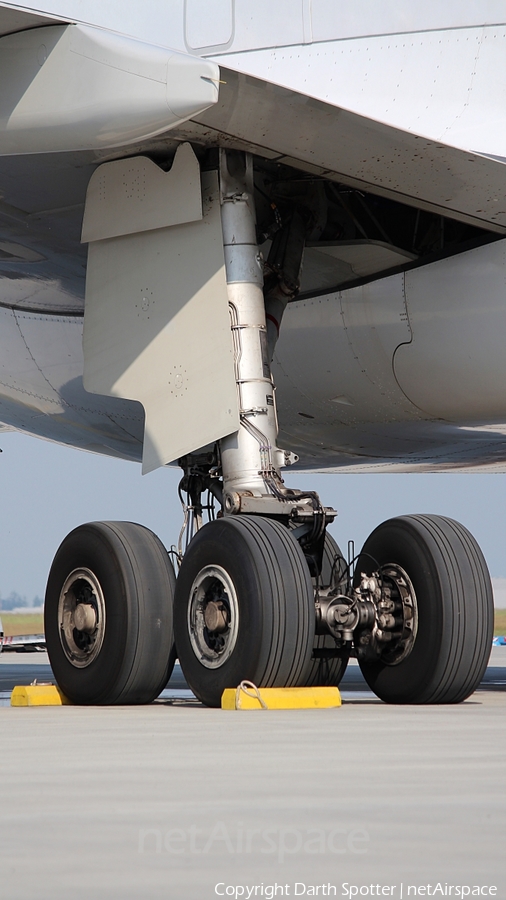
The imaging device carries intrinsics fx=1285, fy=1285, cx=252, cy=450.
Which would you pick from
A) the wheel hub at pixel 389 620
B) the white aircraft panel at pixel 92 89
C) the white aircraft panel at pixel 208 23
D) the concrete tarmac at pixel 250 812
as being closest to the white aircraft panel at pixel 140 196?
the white aircraft panel at pixel 208 23

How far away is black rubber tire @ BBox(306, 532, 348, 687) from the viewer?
797cm

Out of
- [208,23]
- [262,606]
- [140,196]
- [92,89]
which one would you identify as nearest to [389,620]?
[262,606]

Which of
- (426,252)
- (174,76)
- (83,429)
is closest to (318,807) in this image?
(174,76)

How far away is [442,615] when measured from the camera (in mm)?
7238

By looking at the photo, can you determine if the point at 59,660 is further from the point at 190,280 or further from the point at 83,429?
the point at 83,429

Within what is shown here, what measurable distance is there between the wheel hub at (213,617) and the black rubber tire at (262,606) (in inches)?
1.7

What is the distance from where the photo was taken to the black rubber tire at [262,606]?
688 centimetres

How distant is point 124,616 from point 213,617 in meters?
0.86

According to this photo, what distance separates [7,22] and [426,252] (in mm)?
3542

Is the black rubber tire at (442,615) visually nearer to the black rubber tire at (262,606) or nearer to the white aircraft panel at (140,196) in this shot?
the black rubber tire at (262,606)

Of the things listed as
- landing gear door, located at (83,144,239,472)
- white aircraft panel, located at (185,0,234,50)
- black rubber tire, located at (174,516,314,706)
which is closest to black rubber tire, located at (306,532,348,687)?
black rubber tire, located at (174,516,314,706)

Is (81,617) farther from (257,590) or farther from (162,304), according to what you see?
(162,304)

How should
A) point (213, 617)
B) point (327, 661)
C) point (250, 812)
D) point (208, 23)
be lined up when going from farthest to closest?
point (327, 661) < point (208, 23) < point (213, 617) < point (250, 812)

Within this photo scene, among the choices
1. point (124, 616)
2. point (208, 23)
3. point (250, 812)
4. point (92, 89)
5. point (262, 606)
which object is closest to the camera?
point (250, 812)
